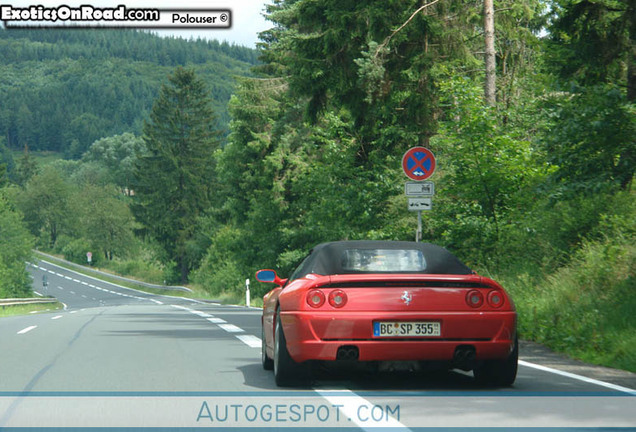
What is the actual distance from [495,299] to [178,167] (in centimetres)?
8253

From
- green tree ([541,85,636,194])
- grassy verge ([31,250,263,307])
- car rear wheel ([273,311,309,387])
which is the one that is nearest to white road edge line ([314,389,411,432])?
car rear wheel ([273,311,309,387])

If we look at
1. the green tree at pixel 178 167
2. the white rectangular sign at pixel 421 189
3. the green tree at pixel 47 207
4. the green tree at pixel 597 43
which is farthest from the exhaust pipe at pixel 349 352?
the green tree at pixel 47 207

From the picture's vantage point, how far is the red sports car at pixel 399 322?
24.9 feet

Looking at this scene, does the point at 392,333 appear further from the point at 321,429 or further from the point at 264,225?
the point at 264,225

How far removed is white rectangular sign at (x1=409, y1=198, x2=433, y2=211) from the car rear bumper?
8.14 m

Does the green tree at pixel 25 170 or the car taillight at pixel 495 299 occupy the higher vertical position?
the car taillight at pixel 495 299

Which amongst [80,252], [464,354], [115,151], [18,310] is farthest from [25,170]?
[464,354]

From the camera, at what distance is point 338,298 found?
25.3ft

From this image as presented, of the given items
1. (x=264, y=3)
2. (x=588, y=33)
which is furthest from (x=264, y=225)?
(x=588, y=33)

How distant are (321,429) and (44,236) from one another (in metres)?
154

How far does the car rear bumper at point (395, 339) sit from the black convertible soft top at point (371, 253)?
656mm

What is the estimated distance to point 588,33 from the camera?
1409 cm

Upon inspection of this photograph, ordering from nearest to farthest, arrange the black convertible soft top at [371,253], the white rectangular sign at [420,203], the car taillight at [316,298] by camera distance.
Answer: the car taillight at [316,298]
the black convertible soft top at [371,253]
the white rectangular sign at [420,203]

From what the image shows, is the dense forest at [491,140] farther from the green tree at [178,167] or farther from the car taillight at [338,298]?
the green tree at [178,167]
